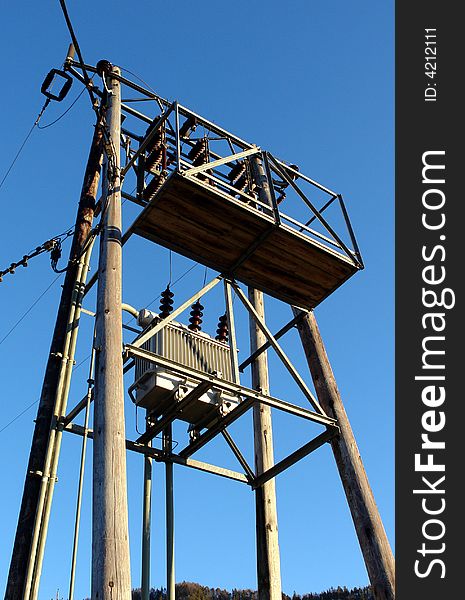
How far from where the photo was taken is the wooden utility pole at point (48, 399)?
27.9 feet

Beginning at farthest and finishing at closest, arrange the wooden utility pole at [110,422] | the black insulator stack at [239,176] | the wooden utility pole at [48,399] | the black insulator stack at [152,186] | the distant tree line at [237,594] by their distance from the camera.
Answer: the distant tree line at [237,594] < the black insulator stack at [239,176] < the black insulator stack at [152,186] < the wooden utility pole at [48,399] < the wooden utility pole at [110,422]

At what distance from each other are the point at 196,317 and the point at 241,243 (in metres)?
1.55

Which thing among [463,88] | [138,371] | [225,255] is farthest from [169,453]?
[463,88]

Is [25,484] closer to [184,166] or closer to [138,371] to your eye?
[138,371]

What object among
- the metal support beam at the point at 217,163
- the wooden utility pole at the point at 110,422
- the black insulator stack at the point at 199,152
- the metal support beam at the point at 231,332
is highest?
the black insulator stack at the point at 199,152

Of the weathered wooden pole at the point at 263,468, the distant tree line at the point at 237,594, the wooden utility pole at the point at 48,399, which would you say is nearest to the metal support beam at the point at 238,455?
the weathered wooden pole at the point at 263,468

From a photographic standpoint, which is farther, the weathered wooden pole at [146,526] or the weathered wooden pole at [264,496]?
the weathered wooden pole at [264,496]

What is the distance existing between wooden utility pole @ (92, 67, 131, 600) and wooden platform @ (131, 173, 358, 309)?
0.97m

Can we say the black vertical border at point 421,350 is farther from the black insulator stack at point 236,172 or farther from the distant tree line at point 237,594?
the distant tree line at point 237,594

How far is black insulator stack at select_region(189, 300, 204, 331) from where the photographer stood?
42.6 ft

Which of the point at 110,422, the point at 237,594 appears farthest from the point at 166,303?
the point at 237,594

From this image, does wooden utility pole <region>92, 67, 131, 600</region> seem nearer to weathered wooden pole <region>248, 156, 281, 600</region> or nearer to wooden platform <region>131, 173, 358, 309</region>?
wooden platform <region>131, 173, 358, 309</region>

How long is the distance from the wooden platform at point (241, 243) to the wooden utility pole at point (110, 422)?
0.97 meters

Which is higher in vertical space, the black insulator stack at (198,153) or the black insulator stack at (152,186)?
the black insulator stack at (198,153)
